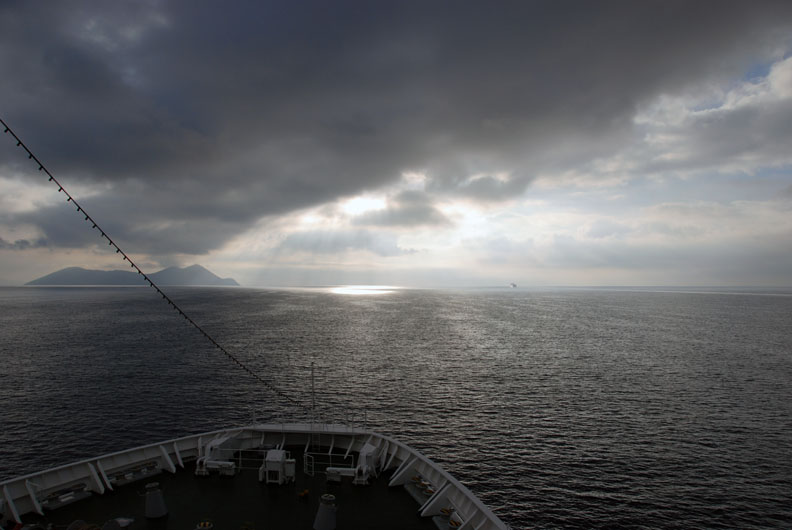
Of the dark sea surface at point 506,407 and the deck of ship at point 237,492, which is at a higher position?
the deck of ship at point 237,492

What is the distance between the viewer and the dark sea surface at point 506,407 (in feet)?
125

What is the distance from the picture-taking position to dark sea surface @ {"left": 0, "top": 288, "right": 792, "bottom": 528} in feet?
125

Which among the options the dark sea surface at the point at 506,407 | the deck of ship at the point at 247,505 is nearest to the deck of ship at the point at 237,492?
the deck of ship at the point at 247,505

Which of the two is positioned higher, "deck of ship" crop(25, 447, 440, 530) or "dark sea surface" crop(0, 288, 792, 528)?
"deck of ship" crop(25, 447, 440, 530)

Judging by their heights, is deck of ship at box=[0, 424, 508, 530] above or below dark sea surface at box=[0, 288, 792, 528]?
above

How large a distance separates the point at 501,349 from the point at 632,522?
7889cm

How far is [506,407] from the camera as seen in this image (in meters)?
62.0

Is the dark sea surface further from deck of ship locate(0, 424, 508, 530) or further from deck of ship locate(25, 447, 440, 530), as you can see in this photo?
deck of ship locate(25, 447, 440, 530)

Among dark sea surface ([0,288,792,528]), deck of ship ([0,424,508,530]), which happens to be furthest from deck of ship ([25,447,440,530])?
dark sea surface ([0,288,792,528])

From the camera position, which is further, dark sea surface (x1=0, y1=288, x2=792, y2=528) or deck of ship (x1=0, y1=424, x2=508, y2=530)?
dark sea surface (x1=0, y1=288, x2=792, y2=528)

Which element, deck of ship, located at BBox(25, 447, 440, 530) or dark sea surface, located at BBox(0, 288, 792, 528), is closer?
deck of ship, located at BBox(25, 447, 440, 530)

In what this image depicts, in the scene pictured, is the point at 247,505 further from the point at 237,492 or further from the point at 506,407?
the point at 506,407

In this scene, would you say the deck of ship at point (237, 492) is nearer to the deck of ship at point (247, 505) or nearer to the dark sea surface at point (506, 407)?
the deck of ship at point (247, 505)

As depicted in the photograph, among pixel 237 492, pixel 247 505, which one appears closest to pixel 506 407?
pixel 237 492
